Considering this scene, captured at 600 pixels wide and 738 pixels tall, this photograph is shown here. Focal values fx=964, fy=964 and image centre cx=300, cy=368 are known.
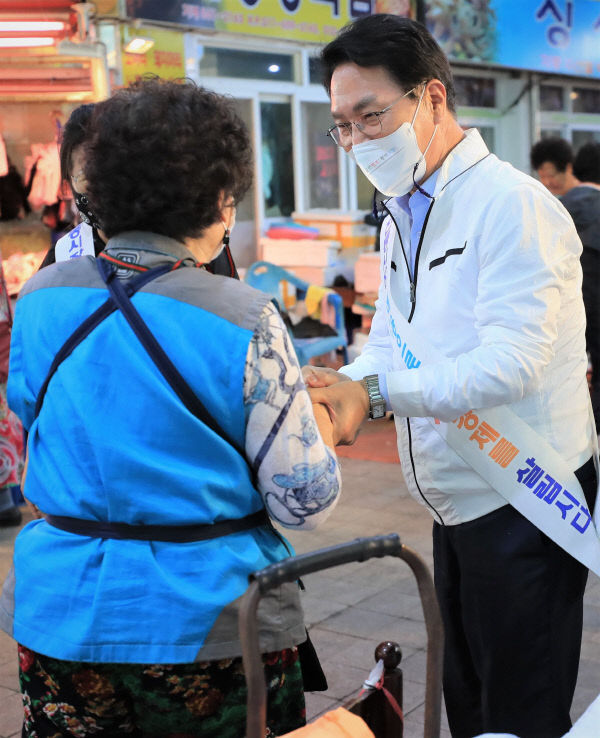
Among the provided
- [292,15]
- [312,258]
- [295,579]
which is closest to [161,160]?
[295,579]

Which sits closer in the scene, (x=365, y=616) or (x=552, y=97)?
(x=365, y=616)

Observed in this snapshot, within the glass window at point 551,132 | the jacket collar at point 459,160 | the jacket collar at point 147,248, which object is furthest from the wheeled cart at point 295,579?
the glass window at point 551,132

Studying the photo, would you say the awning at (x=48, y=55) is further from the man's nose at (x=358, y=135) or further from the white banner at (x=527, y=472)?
the white banner at (x=527, y=472)

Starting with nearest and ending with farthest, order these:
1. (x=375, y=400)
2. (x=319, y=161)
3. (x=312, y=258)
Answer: (x=375, y=400) < (x=312, y=258) < (x=319, y=161)

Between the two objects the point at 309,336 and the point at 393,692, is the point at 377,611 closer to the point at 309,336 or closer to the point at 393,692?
the point at 393,692

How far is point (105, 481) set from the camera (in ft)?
4.96

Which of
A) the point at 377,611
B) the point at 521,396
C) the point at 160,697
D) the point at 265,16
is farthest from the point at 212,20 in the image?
the point at 160,697

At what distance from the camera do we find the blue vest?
150 cm

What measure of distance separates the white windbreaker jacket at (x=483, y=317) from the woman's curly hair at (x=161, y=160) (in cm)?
59

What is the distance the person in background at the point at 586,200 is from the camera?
5441 millimetres

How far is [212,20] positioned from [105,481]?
6.97m

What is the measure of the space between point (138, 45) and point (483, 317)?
592 centimetres

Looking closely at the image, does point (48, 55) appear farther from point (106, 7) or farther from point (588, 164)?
point (588, 164)

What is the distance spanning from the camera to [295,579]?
4.25 feet
